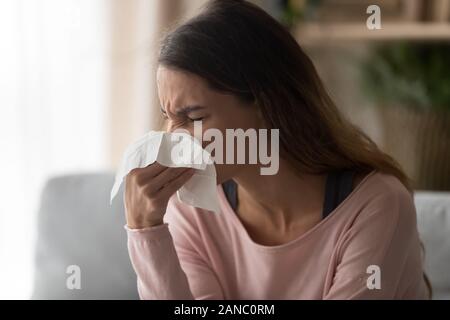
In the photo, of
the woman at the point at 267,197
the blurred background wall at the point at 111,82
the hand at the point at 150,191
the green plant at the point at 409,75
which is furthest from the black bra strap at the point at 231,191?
the green plant at the point at 409,75

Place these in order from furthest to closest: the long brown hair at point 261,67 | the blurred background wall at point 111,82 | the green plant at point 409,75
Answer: the green plant at point 409,75 < the blurred background wall at point 111,82 < the long brown hair at point 261,67

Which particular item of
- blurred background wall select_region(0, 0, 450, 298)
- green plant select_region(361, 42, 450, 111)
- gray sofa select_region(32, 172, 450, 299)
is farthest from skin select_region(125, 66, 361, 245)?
green plant select_region(361, 42, 450, 111)

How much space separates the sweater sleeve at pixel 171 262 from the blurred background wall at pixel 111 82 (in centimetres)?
44

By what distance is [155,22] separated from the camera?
159 cm

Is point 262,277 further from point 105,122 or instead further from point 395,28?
point 395,28

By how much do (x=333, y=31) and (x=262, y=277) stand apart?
104 centimetres

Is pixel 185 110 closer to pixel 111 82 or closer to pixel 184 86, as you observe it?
pixel 184 86

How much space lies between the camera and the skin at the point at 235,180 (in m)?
0.77

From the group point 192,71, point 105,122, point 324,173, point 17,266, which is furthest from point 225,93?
point 105,122

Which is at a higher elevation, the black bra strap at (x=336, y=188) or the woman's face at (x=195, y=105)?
the woman's face at (x=195, y=105)

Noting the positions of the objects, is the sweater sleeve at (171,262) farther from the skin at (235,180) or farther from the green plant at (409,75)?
the green plant at (409,75)

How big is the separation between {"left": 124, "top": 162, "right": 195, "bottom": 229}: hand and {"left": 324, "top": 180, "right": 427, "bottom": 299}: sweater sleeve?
0.72ft

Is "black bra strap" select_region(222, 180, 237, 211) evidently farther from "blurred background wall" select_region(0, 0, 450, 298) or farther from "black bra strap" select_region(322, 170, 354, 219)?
"blurred background wall" select_region(0, 0, 450, 298)

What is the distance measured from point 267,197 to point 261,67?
8.4 inches
